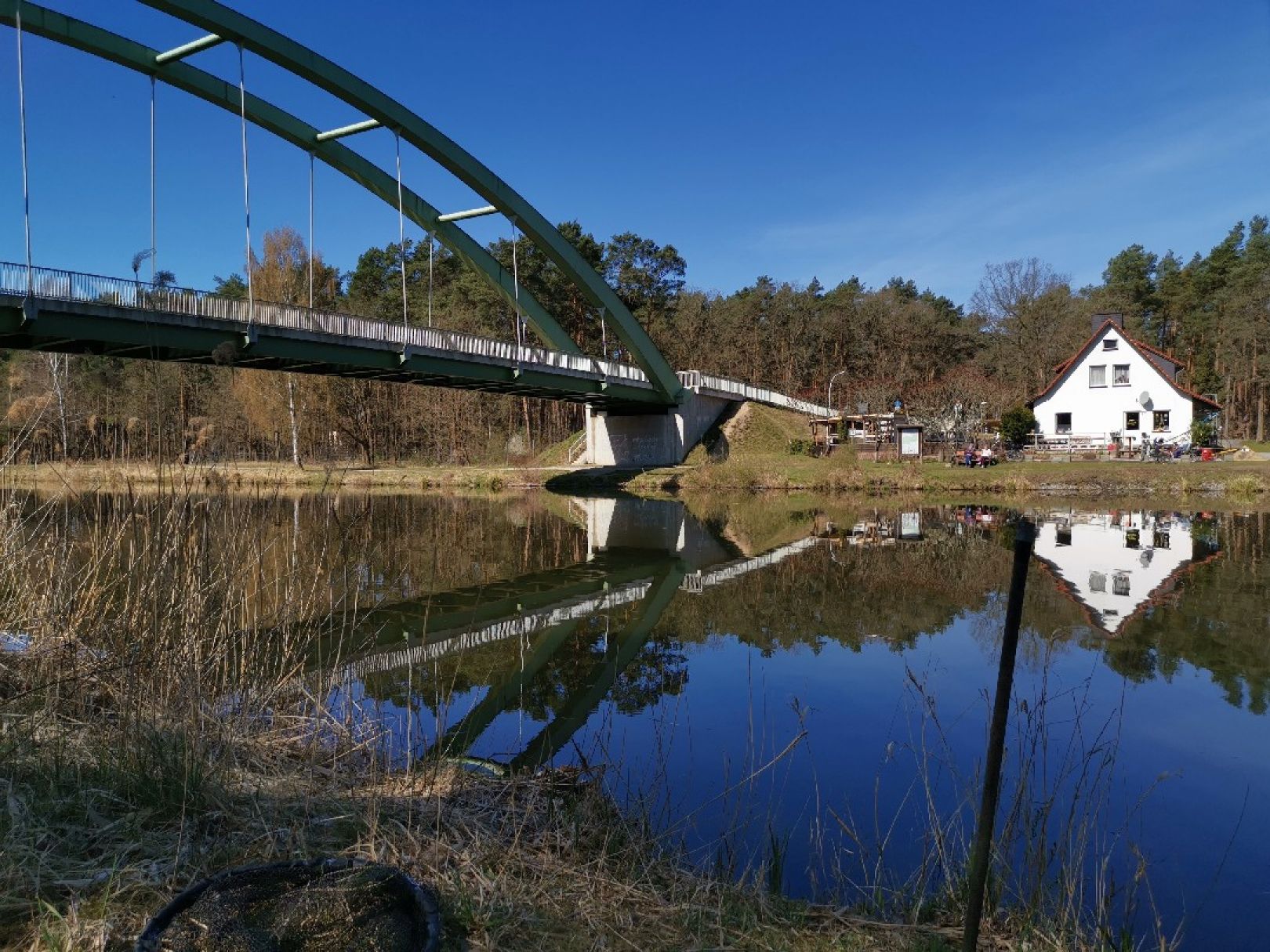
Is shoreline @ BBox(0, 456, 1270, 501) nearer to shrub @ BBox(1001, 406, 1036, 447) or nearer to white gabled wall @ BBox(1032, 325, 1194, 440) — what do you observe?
shrub @ BBox(1001, 406, 1036, 447)

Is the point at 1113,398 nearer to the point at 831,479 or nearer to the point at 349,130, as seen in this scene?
the point at 831,479

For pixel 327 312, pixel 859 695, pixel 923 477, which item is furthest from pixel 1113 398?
pixel 859 695

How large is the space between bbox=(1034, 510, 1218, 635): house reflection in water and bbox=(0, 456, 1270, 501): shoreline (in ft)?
18.9

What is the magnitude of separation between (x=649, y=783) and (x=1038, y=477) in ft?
76.2

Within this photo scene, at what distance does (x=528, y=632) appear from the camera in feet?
25.3

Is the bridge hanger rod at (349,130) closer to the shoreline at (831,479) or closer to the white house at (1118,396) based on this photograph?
the shoreline at (831,479)

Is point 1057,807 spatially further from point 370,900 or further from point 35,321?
point 35,321

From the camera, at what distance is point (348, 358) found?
1903cm

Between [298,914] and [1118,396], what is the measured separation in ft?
125

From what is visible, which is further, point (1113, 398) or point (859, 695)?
point (1113, 398)

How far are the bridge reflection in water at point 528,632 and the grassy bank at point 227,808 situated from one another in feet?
1.28

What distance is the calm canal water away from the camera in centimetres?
337

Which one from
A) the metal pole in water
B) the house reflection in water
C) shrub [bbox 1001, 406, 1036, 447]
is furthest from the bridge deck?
shrub [bbox 1001, 406, 1036, 447]

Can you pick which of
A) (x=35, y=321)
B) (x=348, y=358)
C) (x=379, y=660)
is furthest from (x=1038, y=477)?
(x=35, y=321)
